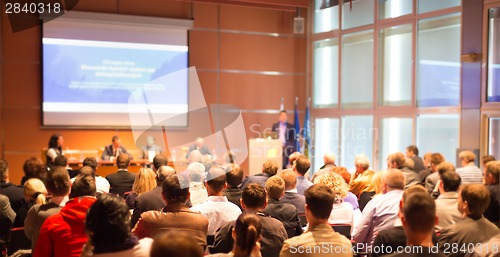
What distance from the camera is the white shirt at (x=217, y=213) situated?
13.8 feet

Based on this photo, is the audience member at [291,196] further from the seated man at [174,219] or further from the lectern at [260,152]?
the lectern at [260,152]

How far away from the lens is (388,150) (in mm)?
10992

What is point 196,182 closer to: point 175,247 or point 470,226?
point 470,226

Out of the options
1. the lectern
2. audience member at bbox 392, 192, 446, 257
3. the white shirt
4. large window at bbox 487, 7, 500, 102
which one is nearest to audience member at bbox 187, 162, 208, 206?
the white shirt

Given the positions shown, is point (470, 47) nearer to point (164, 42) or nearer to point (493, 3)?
point (493, 3)

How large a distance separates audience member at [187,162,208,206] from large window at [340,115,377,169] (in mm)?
6756

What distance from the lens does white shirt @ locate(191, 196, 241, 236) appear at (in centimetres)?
421

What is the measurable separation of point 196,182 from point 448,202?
2.28 m

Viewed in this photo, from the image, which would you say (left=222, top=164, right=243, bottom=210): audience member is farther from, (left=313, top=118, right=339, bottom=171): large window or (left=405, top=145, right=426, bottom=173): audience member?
(left=313, top=118, right=339, bottom=171): large window

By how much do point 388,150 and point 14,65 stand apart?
25.4 ft

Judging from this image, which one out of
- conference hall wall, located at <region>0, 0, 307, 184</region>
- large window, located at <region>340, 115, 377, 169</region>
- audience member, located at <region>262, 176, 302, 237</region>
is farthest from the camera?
large window, located at <region>340, 115, 377, 169</region>

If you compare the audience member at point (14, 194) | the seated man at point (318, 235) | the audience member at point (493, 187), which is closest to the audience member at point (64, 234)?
the seated man at point (318, 235)

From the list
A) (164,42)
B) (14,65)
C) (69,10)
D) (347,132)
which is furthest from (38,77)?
(347,132)

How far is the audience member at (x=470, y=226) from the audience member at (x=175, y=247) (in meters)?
2.19
